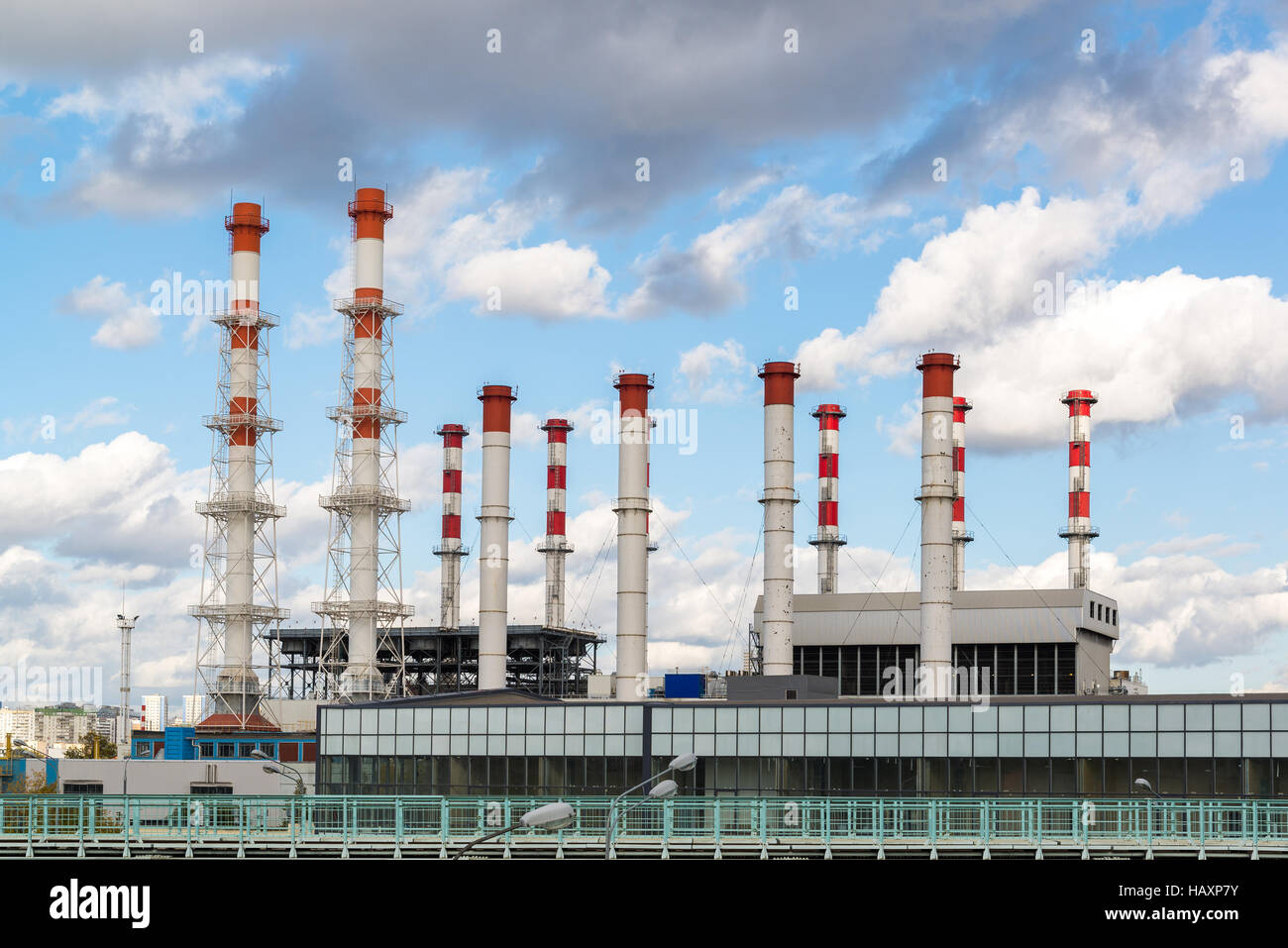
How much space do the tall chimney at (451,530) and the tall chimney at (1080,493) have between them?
44.7m

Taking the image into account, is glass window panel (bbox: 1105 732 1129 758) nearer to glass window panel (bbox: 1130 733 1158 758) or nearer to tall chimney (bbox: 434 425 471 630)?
glass window panel (bbox: 1130 733 1158 758)

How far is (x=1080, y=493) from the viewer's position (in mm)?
108062

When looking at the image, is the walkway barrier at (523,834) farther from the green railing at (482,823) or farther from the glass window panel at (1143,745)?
the glass window panel at (1143,745)

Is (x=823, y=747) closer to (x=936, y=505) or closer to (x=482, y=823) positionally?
(x=936, y=505)

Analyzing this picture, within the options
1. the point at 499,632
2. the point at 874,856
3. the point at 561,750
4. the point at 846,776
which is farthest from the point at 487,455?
the point at 874,856

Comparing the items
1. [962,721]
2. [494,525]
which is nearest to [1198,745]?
[962,721]

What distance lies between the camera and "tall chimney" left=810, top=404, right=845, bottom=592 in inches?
4341

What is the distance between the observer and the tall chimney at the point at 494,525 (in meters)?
94.5

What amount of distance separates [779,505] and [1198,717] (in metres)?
32.4

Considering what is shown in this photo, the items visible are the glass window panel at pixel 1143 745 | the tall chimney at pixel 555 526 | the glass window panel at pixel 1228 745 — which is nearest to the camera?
the glass window panel at pixel 1228 745

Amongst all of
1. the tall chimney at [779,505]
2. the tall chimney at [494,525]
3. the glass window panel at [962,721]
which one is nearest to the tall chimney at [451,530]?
the tall chimney at [494,525]
